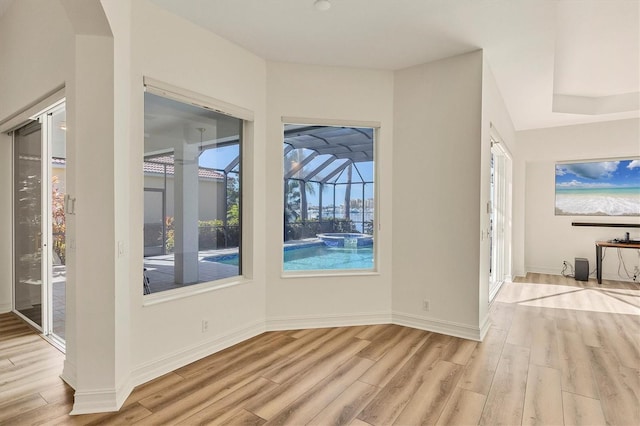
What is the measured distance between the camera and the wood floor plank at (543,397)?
2.15m

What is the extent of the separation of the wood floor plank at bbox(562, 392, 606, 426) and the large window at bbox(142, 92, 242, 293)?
2.90m

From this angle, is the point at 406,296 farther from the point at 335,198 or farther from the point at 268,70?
the point at 268,70

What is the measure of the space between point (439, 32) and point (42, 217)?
4.37 m

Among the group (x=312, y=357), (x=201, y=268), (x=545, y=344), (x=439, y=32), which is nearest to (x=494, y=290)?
(x=545, y=344)

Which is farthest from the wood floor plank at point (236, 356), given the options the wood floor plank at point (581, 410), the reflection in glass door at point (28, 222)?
the wood floor plank at point (581, 410)

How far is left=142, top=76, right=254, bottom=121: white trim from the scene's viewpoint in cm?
268

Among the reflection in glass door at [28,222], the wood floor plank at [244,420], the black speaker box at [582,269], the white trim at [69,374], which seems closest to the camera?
the wood floor plank at [244,420]

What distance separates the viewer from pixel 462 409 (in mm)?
2250

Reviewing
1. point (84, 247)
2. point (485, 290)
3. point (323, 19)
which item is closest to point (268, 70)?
point (323, 19)

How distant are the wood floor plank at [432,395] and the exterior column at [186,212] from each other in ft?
6.82

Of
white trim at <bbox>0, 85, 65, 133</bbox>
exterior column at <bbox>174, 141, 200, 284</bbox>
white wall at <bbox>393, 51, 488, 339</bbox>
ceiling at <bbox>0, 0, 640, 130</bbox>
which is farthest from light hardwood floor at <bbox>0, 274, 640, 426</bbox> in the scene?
ceiling at <bbox>0, 0, 640, 130</bbox>

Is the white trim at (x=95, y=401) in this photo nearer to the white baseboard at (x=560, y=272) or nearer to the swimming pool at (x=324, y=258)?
the swimming pool at (x=324, y=258)

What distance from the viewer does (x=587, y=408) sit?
226cm

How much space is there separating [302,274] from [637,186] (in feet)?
20.9
